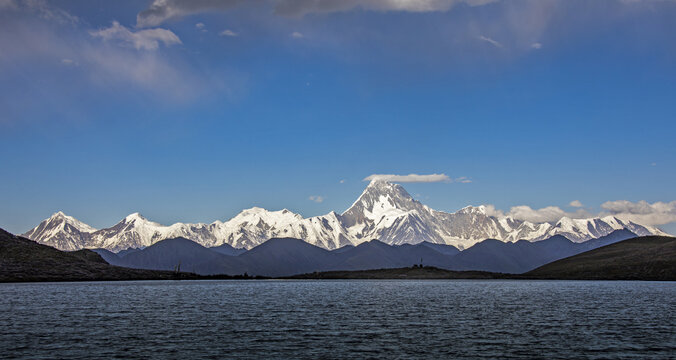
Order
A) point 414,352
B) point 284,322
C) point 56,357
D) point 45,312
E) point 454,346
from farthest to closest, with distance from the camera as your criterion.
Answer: point 45,312, point 284,322, point 454,346, point 414,352, point 56,357

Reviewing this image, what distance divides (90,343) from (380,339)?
1360 inches

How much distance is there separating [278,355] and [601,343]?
38570mm

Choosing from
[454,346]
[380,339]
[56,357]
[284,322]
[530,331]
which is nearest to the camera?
[56,357]

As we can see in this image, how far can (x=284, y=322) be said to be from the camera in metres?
92.4

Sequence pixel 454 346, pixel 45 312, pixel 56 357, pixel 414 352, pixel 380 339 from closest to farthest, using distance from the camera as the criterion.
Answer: pixel 56 357, pixel 414 352, pixel 454 346, pixel 380 339, pixel 45 312

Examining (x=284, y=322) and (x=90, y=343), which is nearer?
(x=90, y=343)

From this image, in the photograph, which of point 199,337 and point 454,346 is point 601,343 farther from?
point 199,337

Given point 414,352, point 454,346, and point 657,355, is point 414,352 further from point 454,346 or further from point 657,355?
point 657,355

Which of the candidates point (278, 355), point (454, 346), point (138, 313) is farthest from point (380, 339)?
point (138, 313)

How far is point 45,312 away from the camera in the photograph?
10631 centimetres

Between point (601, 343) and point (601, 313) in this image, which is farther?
point (601, 313)

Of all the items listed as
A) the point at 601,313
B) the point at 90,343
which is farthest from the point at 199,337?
the point at 601,313

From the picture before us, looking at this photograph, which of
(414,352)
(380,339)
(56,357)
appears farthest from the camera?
(380,339)

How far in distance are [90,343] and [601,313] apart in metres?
88.4
